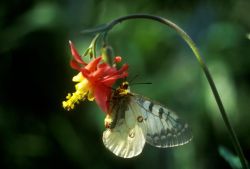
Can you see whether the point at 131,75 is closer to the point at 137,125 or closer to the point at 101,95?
the point at 137,125

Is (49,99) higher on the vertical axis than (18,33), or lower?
lower

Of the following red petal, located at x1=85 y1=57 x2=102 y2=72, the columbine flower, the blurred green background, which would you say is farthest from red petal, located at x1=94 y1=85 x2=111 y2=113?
the blurred green background

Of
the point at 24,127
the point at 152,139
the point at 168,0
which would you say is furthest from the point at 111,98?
the point at 168,0

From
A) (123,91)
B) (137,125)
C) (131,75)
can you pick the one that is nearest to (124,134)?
(137,125)

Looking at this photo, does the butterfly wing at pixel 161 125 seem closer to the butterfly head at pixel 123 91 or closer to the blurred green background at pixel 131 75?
the butterfly head at pixel 123 91

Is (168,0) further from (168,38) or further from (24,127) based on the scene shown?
(24,127)

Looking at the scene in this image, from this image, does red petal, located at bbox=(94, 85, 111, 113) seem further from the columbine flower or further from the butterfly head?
the butterfly head

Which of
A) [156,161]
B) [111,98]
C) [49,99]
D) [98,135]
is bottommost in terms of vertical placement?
[156,161]
